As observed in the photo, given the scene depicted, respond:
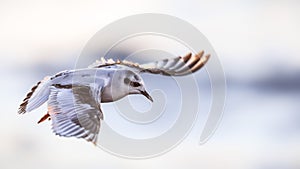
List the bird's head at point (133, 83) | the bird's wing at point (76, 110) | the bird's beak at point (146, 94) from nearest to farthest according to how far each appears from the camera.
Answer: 1. the bird's wing at point (76, 110)
2. the bird's head at point (133, 83)
3. the bird's beak at point (146, 94)

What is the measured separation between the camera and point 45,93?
3363mm

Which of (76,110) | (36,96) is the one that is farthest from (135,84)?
(36,96)

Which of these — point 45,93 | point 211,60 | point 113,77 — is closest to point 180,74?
point 211,60

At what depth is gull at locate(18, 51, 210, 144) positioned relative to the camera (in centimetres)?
306

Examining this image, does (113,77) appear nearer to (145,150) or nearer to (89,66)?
(89,66)

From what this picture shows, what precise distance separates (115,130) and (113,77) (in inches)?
15.1

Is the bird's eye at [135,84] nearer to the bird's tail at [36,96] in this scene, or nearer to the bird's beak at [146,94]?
the bird's beak at [146,94]

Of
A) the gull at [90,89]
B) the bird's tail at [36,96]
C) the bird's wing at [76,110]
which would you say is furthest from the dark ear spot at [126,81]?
the bird's tail at [36,96]

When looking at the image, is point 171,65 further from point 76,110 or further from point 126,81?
point 76,110

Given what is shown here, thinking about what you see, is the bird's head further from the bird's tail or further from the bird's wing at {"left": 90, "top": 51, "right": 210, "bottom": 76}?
the bird's tail

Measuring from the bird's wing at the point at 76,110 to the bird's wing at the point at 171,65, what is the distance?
0.77 ft

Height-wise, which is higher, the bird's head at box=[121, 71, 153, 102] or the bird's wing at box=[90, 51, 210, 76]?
the bird's wing at box=[90, 51, 210, 76]

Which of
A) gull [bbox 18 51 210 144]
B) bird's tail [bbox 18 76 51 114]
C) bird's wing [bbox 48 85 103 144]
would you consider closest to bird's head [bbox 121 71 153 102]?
gull [bbox 18 51 210 144]

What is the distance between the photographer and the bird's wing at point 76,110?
9.73 feet
